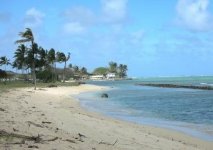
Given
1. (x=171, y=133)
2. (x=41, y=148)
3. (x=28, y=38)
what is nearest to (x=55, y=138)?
(x=41, y=148)

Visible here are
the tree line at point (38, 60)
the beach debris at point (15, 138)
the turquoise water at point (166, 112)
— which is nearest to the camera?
the beach debris at point (15, 138)

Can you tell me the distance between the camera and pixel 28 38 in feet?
202

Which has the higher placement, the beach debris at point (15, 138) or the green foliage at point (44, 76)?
the green foliage at point (44, 76)

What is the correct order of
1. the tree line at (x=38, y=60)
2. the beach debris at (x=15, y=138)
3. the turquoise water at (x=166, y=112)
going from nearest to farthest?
the beach debris at (x=15, y=138), the turquoise water at (x=166, y=112), the tree line at (x=38, y=60)

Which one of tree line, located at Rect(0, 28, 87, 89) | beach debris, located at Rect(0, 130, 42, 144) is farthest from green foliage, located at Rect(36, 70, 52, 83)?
beach debris, located at Rect(0, 130, 42, 144)

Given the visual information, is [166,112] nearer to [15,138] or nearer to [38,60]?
[15,138]

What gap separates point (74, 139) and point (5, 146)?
10.8 ft

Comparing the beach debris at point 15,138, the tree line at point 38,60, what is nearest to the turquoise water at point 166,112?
the beach debris at point 15,138

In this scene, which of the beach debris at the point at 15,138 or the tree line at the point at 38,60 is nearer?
the beach debris at the point at 15,138

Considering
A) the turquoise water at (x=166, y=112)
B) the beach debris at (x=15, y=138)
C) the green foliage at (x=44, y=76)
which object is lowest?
the turquoise water at (x=166, y=112)

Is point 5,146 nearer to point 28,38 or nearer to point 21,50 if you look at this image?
point 28,38

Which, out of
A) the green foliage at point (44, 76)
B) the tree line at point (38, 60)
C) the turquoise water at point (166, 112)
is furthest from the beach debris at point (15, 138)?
the green foliage at point (44, 76)

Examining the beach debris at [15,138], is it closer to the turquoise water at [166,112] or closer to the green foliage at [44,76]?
the turquoise water at [166,112]

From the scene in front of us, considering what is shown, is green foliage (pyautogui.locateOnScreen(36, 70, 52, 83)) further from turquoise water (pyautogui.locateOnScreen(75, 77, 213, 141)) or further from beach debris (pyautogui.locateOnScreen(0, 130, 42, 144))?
beach debris (pyautogui.locateOnScreen(0, 130, 42, 144))
